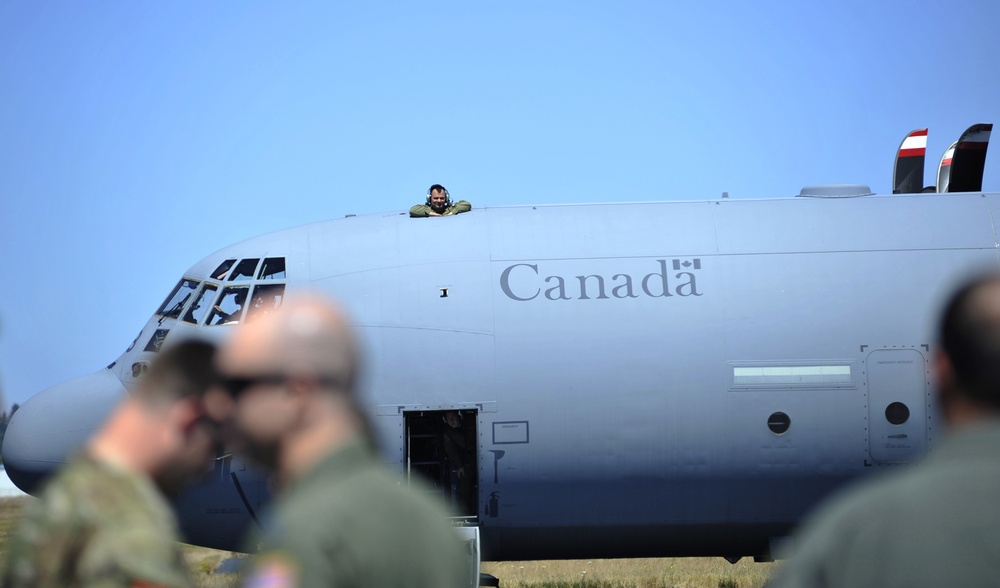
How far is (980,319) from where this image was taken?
245cm

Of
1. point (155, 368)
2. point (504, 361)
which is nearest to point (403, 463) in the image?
point (504, 361)

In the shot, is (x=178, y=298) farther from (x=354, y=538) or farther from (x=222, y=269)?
(x=354, y=538)

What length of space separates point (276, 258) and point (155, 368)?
7.87 metres

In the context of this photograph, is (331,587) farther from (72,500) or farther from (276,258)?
(276,258)

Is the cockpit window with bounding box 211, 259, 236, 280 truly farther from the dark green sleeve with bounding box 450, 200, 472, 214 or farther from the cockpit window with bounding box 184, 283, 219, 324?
the dark green sleeve with bounding box 450, 200, 472, 214

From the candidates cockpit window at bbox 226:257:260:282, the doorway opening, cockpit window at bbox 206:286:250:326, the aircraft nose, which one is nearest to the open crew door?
the doorway opening

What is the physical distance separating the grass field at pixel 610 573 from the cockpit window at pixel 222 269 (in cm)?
533

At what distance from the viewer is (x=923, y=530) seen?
7.44 ft

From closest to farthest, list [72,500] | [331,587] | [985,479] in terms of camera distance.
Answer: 1. [331,587]
2. [985,479]
3. [72,500]

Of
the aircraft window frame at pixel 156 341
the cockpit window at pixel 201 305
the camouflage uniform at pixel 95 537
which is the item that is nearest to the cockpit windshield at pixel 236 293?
the cockpit window at pixel 201 305

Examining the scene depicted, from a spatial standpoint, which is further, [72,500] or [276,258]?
[276,258]

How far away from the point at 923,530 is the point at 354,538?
1.29m

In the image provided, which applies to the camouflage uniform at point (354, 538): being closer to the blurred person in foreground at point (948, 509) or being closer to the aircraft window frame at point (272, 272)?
the blurred person in foreground at point (948, 509)

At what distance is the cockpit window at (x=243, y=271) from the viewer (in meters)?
10.7
